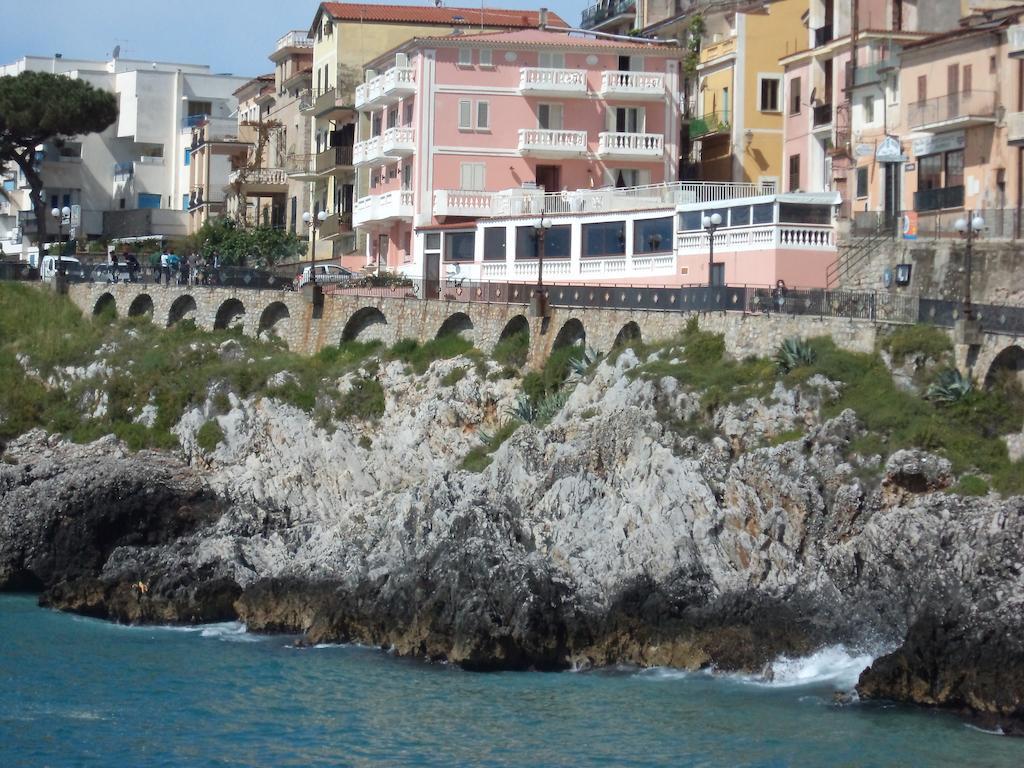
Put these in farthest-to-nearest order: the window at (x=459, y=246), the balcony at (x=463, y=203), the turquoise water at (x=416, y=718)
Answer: the balcony at (x=463, y=203) < the window at (x=459, y=246) < the turquoise water at (x=416, y=718)

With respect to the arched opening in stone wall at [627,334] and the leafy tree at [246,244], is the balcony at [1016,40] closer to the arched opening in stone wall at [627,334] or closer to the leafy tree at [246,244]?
the arched opening in stone wall at [627,334]

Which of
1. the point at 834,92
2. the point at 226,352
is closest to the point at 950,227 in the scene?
the point at 834,92

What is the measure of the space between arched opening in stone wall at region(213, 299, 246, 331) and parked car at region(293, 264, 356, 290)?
2.19m

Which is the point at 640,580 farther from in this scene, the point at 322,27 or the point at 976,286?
the point at 322,27

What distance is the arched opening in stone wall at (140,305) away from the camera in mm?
66500

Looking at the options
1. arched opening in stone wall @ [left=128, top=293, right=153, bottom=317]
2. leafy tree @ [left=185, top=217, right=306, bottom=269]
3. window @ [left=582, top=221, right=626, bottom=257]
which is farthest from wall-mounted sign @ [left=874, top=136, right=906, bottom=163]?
leafy tree @ [left=185, top=217, right=306, bottom=269]

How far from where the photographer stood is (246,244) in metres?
79.2

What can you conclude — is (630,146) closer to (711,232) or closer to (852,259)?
(852,259)

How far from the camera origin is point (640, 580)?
42.3 meters

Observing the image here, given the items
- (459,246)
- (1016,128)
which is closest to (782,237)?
(1016,128)

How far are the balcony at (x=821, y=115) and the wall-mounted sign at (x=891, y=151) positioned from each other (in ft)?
17.5

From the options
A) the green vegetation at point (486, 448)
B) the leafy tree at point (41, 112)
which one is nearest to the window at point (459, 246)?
the green vegetation at point (486, 448)

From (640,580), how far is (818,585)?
4.12 meters

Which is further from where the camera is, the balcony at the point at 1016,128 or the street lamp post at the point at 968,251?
the balcony at the point at 1016,128
